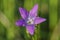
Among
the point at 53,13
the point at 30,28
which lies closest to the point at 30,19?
the point at 30,28

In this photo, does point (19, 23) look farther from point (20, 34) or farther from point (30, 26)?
point (20, 34)

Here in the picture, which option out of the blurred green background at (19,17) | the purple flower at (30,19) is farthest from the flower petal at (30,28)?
the blurred green background at (19,17)

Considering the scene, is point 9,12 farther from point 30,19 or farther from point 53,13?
point 30,19

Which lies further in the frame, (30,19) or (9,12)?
(9,12)

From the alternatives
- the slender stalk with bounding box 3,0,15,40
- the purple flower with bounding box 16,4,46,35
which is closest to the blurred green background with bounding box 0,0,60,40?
the slender stalk with bounding box 3,0,15,40

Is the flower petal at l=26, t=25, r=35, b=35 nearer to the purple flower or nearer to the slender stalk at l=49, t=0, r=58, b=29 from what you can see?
the purple flower

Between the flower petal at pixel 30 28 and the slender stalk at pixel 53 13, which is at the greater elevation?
the flower petal at pixel 30 28

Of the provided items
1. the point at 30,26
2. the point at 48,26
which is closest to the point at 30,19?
the point at 30,26

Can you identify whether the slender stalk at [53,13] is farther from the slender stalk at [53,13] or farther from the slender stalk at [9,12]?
the slender stalk at [9,12]

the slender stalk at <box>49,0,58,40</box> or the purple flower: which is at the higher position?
the purple flower
